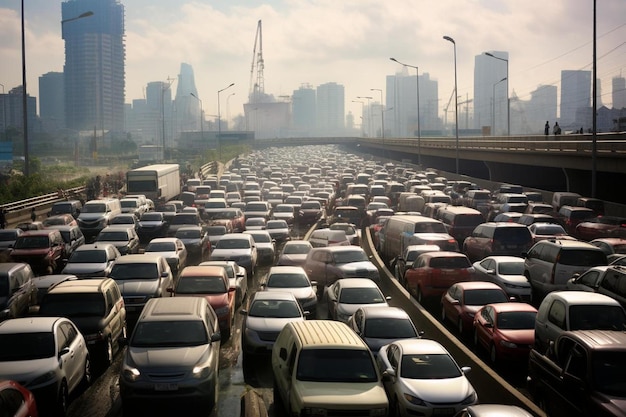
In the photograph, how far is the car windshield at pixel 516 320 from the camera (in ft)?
54.3

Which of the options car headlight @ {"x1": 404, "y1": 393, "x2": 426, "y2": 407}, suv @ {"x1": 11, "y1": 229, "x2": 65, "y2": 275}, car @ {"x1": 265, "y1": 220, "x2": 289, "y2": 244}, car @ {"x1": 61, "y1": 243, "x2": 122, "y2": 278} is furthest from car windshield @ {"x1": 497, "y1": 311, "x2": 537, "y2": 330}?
car @ {"x1": 265, "y1": 220, "x2": 289, "y2": 244}

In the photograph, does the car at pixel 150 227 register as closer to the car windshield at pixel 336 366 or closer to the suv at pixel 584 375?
the car windshield at pixel 336 366

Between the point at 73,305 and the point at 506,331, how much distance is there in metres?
8.62

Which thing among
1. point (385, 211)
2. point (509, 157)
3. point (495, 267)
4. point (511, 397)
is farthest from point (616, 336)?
point (509, 157)

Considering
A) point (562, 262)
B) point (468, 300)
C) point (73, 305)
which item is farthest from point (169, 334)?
point (562, 262)

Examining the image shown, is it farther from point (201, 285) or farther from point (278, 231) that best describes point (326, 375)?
point (278, 231)

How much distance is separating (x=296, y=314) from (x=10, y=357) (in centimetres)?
601

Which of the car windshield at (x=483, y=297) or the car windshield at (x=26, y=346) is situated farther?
the car windshield at (x=483, y=297)

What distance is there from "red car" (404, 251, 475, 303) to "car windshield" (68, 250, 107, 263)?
934cm

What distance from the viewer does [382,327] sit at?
52.4 feet

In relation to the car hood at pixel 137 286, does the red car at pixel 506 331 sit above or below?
below

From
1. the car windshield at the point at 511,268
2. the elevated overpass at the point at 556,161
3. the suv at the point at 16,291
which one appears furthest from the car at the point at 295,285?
the elevated overpass at the point at 556,161

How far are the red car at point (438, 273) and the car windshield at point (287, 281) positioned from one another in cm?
358

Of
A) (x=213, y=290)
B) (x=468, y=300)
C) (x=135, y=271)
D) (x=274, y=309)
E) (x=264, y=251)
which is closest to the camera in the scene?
(x=274, y=309)
